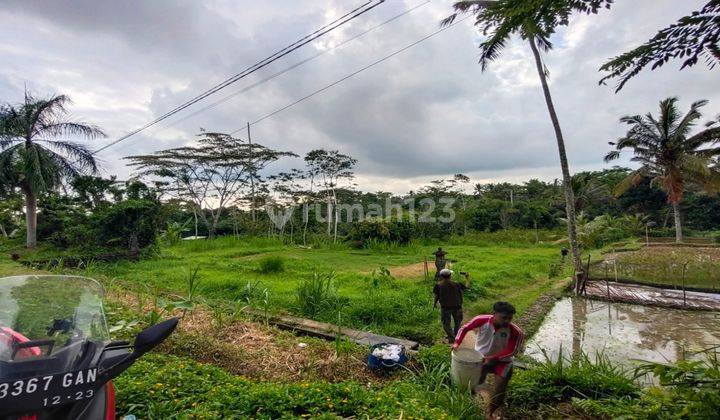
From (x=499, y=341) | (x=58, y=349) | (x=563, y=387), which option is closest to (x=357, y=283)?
(x=499, y=341)

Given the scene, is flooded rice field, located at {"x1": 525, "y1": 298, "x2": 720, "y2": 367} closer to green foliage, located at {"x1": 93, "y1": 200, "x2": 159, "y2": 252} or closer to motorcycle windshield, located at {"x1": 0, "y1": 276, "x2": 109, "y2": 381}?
motorcycle windshield, located at {"x1": 0, "y1": 276, "x2": 109, "y2": 381}

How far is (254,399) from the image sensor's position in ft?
9.93

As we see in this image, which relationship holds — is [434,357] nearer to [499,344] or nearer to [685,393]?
[499,344]

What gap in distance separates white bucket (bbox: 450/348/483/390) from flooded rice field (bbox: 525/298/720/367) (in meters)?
2.30

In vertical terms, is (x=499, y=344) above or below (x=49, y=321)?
below

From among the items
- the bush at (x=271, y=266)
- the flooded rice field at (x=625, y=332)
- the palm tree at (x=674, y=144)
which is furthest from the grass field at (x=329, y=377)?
the palm tree at (x=674, y=144)

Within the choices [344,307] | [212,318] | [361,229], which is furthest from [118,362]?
[361,229]

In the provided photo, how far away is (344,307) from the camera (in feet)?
22.1

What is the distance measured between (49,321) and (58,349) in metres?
0.33

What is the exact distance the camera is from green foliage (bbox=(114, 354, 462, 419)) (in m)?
2.88

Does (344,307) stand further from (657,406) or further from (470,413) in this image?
(657,406)

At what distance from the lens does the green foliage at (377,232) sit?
1841 cm

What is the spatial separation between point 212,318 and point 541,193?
40476 millimetres

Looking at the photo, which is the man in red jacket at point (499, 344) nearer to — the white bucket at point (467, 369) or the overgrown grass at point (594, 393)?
the white bucket at point (467, 369)
